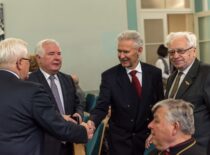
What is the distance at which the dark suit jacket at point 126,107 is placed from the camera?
9.65 ft

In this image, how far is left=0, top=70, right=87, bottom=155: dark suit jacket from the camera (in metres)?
2.21

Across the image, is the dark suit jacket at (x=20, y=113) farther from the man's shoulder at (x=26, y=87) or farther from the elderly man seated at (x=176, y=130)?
the elderly man seated at (x=176, y=130)

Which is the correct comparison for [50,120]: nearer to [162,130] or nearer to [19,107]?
[19,107]

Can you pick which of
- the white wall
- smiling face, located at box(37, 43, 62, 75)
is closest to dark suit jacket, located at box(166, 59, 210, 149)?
smiling face, located at box(37, 43, 62, 75)

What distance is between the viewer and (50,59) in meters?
3.07

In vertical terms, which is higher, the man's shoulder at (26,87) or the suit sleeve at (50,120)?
the man's shoulder at (26,87)

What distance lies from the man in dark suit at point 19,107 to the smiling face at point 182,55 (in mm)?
957

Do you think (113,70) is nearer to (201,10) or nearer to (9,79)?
(9,79)

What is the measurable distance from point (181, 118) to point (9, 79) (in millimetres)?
1010

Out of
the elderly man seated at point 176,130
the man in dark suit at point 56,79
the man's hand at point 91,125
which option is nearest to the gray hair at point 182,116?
the elderly man seated at point 176,130

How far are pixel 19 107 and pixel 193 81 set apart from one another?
121cm

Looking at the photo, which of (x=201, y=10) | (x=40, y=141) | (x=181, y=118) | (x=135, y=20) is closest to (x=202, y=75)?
(x=181, y=118)

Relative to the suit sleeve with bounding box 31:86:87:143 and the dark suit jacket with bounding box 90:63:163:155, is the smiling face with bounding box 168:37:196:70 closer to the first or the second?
the dark suit jacket with bounding box 90:63:163:155

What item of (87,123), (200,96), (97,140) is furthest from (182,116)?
(97,140)
